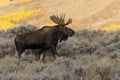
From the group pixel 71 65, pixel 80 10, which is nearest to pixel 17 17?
pixel 80 10

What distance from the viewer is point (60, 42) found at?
14.7 m

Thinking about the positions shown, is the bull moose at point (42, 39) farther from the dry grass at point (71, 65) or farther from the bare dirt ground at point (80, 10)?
the bare dirt ground at point (80, 10)

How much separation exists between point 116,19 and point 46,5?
1073cm

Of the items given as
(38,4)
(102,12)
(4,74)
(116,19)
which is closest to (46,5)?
(38,4)

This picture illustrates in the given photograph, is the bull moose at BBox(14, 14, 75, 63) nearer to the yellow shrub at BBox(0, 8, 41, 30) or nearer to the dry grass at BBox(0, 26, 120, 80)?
the dry grass at BBox(0, 26, 120, 80)

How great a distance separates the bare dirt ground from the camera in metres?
33.3

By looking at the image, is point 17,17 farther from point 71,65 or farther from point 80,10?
point 71,65

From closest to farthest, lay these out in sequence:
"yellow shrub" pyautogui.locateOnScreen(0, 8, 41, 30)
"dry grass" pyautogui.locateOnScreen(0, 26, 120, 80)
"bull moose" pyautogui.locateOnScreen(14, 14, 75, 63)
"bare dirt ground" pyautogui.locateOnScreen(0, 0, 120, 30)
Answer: "dry grass" pyautogui.locateOnScreen(0, 26, 120, 80), "bull moose" pyautogui.locateOnScreen(14, 14, 75, 63), "bare dirt ground" pyautogui.locateOnScreen(0, 0, 120, 30), "yellow shrub" pyautogui.locateOnScreen(0, 8, 41, 30)

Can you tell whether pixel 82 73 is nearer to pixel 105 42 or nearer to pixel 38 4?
pixel 105 42

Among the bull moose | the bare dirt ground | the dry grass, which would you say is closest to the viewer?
the dry grass

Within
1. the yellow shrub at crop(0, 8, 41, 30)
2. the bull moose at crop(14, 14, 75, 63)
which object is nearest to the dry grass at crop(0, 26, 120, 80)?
the bull moose at crop(14, 14, 75, 63)

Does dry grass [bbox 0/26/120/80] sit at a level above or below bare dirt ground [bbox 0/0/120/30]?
above

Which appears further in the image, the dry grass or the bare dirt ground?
the bare dirt ground

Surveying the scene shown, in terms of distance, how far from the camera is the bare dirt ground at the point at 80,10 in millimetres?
33312
